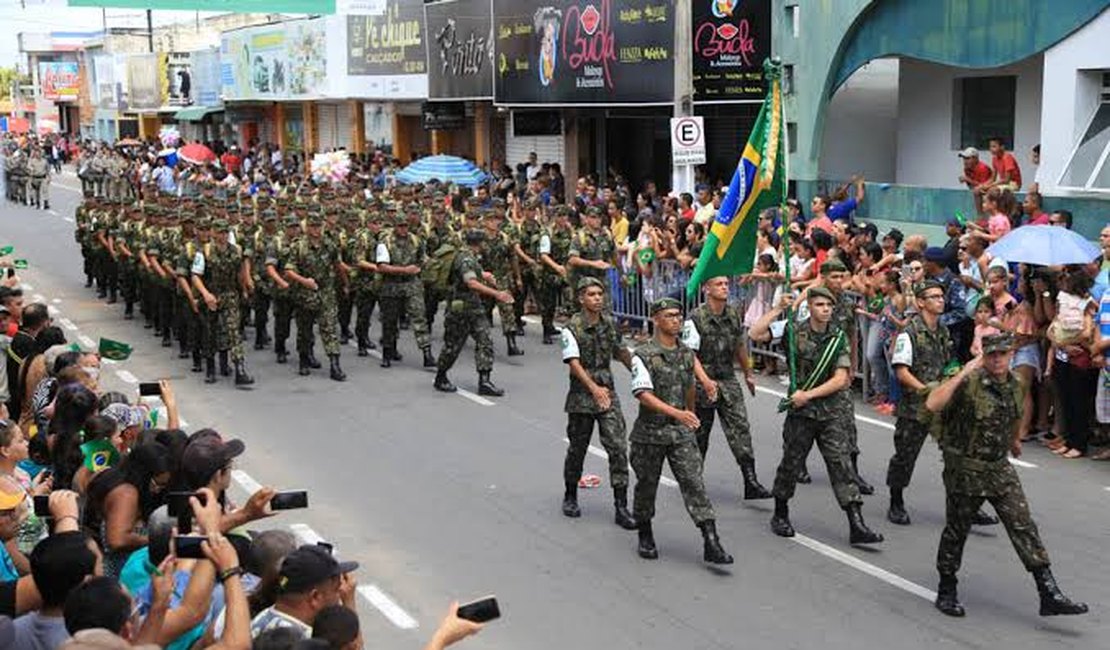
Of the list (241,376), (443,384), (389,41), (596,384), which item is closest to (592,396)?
(596,384)

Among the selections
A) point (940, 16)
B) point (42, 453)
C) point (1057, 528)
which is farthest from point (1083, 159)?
point (42, 453)

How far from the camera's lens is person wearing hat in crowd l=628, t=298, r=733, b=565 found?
847 centimetres

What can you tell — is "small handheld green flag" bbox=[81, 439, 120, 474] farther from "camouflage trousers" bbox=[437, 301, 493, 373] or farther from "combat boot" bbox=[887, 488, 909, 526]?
"camouflage trousers" bbox=[437, 301, 493, 373]

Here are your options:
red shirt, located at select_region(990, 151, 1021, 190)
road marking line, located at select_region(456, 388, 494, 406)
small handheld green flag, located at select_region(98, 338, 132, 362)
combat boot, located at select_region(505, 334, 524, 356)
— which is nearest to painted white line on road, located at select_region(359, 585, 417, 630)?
small handheld green flag, located at select_region(98, 338, 132, 362)

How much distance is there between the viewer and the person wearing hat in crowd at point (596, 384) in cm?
935

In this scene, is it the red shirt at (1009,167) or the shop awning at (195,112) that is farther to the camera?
the shop awning at (195,112)

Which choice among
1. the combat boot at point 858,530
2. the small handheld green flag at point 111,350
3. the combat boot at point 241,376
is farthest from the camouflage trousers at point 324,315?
the combat boot at point 858,530

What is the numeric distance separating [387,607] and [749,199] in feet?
13.8

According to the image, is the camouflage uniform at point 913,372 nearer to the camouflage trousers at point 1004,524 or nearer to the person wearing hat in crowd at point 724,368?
the person wearing hat in crowd at point 724,368

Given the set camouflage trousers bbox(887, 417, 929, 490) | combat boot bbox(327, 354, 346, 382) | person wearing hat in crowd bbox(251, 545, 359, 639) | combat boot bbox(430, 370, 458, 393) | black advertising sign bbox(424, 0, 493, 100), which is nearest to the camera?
person wearing hat in crowd bbox(251, 545, 359, 639)

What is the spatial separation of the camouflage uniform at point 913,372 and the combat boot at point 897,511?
6 cm

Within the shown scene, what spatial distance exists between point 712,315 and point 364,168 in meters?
25.1

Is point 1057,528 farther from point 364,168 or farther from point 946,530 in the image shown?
point 364,168

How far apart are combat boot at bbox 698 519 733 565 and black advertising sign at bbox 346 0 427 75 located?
24.8m
